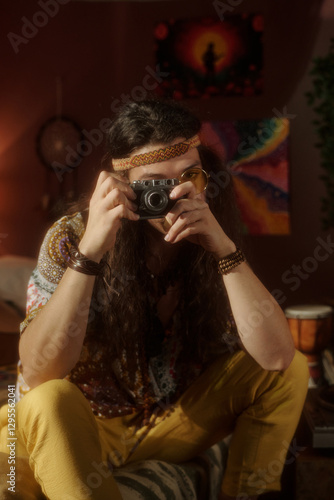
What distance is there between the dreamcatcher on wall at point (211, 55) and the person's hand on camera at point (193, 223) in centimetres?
207

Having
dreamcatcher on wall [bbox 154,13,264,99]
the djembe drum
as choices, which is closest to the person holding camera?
the djembe drum

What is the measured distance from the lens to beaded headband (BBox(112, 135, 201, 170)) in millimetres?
1093

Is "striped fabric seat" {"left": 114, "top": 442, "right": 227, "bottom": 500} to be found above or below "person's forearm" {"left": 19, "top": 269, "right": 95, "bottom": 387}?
below

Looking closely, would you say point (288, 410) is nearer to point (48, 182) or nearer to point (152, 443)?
point (152, 443)

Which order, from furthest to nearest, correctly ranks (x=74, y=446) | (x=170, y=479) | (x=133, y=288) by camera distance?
1. (x=133, y=288)
2. (x=170, y=479)
3. (x=74, y=446)

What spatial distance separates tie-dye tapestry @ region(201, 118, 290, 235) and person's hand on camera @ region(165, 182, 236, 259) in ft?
6.40

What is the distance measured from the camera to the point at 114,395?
3.87 ft

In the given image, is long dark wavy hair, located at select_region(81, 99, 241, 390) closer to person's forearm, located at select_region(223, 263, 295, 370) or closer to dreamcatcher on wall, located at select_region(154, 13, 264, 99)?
person's forearm, located at select_region(223, 263, 295, 370)

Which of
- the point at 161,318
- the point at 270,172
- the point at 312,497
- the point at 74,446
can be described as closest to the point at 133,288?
the point at 161,318

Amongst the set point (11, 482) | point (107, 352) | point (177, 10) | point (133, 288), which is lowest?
point (11, 482)

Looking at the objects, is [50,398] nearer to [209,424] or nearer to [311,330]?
[209,424]

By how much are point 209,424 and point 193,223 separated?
467 mm

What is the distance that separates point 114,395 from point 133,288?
25 centimetres

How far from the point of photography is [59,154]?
10.1 ft
